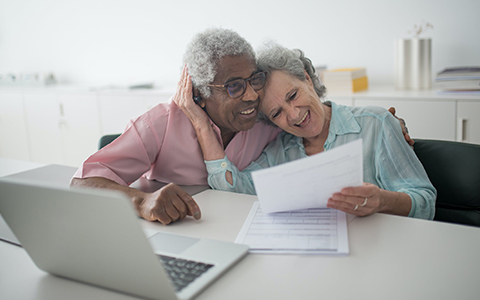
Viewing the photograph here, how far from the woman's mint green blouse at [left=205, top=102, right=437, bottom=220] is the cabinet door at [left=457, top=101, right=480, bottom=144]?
3.24 ft

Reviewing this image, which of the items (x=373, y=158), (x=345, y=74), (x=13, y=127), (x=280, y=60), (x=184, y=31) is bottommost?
(x=13, y=127)

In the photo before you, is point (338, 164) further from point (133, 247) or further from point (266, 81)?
point (266, 81)

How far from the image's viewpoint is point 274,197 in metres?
1.07

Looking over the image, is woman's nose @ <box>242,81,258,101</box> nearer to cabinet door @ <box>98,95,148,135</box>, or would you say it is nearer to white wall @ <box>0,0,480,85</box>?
white wall @ <box>0,0,480,85</box>

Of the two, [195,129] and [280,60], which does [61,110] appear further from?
[280,60]

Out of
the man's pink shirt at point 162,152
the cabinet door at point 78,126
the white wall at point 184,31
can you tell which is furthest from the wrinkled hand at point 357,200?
the cabinet door at point 78,126

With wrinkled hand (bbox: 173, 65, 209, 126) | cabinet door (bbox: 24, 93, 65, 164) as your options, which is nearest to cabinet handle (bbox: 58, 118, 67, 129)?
cabinet door (bbox: 24, 93, 65, 164)

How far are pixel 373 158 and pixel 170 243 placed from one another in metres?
0.86

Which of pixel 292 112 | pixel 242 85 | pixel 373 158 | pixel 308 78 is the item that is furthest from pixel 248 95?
pixel 373 158

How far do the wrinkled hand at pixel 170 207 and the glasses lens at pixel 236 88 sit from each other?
47 centimetres

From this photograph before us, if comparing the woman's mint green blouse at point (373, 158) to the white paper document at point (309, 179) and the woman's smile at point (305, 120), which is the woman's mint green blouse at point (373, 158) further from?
the white paper document at point (309, 179)

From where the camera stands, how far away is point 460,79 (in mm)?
2402

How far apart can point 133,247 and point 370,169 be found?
104 centimetres

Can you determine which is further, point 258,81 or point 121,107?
point 121,107
